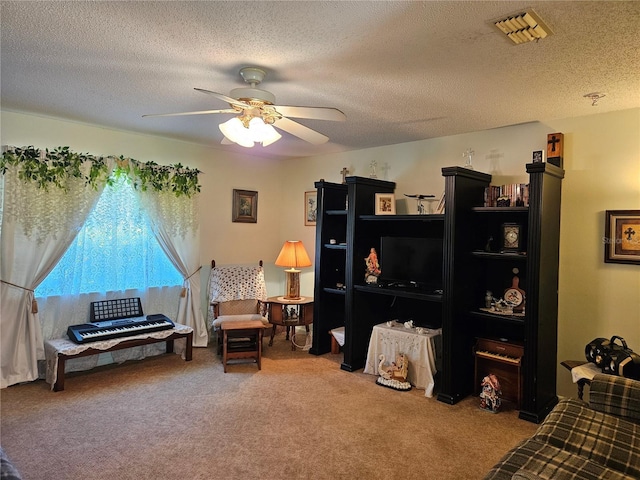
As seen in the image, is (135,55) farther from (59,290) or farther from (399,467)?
(399,467)

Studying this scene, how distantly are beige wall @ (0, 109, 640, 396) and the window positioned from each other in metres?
0.56

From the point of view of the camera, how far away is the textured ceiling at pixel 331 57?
1891 mm

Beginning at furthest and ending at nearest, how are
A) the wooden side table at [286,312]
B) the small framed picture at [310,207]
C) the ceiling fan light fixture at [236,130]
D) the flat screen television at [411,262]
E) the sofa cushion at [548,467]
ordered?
the small framed picture at [310,207] → the wooden side table at [286,312] → the flat screen television at [411,262] → the ceiling fan light fixture at [236,130] → the sofa cushion at [548,467]

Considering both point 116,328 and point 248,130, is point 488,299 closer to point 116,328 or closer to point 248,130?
point 248,130

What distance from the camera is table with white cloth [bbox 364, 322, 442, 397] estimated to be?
370 centimetres

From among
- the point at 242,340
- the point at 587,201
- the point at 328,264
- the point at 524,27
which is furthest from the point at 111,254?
the point at 587,201

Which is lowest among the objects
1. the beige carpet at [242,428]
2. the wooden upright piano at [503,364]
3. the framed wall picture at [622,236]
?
the beige carpet at [242,428]

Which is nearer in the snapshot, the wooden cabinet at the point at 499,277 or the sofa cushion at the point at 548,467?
the sofa cushion at the point at 548,467

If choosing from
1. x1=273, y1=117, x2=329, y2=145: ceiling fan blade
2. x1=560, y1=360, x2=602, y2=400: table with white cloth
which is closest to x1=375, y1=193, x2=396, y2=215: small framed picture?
x1=273, y1=117, x2=329, y2=145: ceiling fan blade

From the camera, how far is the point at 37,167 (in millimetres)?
3717

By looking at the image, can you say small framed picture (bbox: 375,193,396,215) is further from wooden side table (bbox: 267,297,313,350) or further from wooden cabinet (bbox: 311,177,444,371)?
wooden side table (bbox: 267,297,313,350)

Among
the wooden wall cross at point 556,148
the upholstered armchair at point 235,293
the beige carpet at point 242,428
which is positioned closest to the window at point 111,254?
the upholstered armchair at point 235,293

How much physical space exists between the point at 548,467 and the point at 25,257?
13.8 feet

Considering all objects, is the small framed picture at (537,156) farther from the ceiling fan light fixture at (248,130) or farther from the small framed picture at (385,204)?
the ceiling fan light fixture at (248,130)
